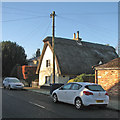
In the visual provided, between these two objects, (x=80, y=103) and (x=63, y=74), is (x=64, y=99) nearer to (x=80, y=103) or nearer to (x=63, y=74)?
(x=80, y=103)

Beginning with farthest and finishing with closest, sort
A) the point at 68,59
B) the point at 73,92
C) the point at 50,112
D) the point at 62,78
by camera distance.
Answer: the point at 68,59 → the point at 62,78 → the point at 73,92 → the point at 50,112

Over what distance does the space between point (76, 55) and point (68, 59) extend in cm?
235

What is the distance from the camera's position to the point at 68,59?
25.7 m

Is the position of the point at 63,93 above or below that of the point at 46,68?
below

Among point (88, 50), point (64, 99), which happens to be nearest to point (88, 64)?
point (88, 50)

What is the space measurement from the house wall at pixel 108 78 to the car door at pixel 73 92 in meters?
6.24

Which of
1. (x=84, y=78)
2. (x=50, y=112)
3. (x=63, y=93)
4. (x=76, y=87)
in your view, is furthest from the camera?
(x=84, y=78)

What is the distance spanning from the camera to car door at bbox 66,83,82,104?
35.1 ft

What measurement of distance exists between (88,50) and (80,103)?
21.3m

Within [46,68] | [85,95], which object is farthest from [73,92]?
[46,68]

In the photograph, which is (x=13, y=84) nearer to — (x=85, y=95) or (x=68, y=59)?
(x=68, y=59)

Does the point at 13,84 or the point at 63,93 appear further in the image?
the point at 13,84

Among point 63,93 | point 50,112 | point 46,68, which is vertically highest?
point 46,68

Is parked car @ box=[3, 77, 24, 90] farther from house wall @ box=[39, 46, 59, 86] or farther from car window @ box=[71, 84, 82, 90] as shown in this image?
car window @ box=[71, 84, 82, 90]
